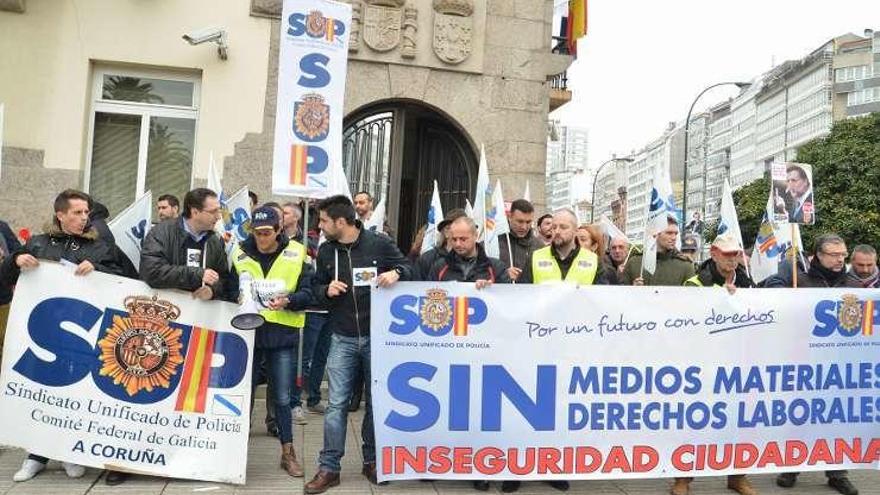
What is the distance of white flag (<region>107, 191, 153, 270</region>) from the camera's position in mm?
6324

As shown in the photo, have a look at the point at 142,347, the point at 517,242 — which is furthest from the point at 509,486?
the point at 142,347

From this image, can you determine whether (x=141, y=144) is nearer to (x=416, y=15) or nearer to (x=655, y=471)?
(x=416, y=15)

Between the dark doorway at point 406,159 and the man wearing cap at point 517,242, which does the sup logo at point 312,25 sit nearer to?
the man wearing cap at point 517,242

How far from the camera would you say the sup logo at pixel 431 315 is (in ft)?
17.4

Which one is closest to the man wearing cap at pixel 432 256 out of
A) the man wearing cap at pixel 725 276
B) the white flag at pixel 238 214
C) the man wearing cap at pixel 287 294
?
the man wearing cap at pixel 287 294

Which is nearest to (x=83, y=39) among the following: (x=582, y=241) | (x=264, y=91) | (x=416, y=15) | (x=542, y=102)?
(x=264, y=91)

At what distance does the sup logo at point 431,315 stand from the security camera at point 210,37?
5542 millimetres

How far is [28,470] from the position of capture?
5.18 metres

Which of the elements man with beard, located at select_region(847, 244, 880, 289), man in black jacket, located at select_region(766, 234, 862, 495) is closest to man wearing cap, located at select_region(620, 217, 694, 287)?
man in black jacket, located at select_region(766, 234, 862, 495)

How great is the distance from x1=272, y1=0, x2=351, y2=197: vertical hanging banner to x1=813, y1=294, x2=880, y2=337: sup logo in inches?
162

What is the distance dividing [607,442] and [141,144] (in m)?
7.12

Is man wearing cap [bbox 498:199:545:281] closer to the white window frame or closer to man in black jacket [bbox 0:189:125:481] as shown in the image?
man in black jacket [bbox 0:189:125:481]

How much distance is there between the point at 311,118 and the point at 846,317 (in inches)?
182

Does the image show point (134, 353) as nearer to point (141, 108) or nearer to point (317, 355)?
point (317, 355)
